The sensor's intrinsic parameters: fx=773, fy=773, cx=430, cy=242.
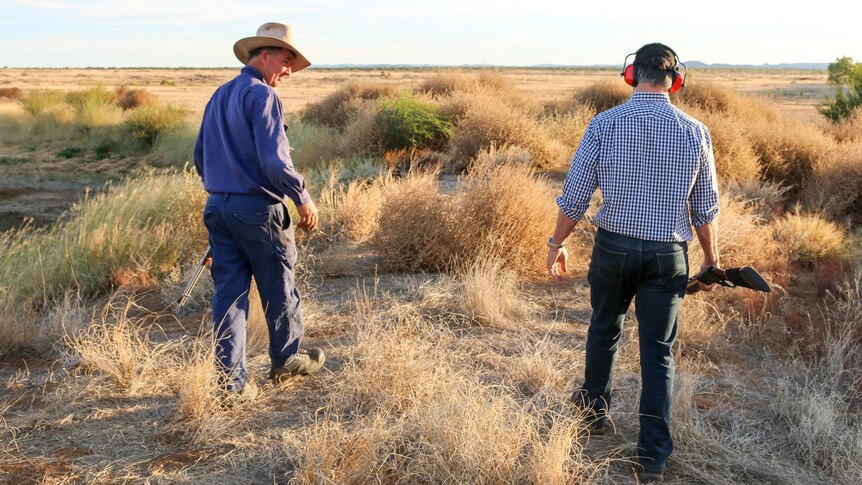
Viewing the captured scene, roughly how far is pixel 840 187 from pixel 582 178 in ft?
29.8

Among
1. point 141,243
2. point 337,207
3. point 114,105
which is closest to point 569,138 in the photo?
point 337,207

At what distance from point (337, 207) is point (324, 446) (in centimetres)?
624

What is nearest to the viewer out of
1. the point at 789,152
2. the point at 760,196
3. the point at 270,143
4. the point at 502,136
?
the point at 270,143

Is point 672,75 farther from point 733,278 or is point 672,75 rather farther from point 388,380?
point 388,380

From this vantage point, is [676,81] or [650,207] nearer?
[650,207]

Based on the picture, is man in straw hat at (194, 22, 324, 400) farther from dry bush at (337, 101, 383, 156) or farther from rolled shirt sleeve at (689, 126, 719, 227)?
dry bush at (337, 101, 383, 156)

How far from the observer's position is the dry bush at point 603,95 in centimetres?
2023

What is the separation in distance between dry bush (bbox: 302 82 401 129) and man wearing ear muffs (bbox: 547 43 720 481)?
16926mm

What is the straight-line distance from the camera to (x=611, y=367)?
3938mm

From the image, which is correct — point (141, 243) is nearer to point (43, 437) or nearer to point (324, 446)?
point (43, 437)

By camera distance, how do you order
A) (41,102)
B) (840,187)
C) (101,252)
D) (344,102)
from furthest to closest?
(41,102)
(344,102)
(840,187)
(101,252)

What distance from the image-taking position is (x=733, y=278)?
364 centimetres

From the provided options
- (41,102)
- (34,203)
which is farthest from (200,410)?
(41,102)

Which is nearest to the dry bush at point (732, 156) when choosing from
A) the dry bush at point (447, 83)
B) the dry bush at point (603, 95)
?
the dry bush at point (603, 95)
